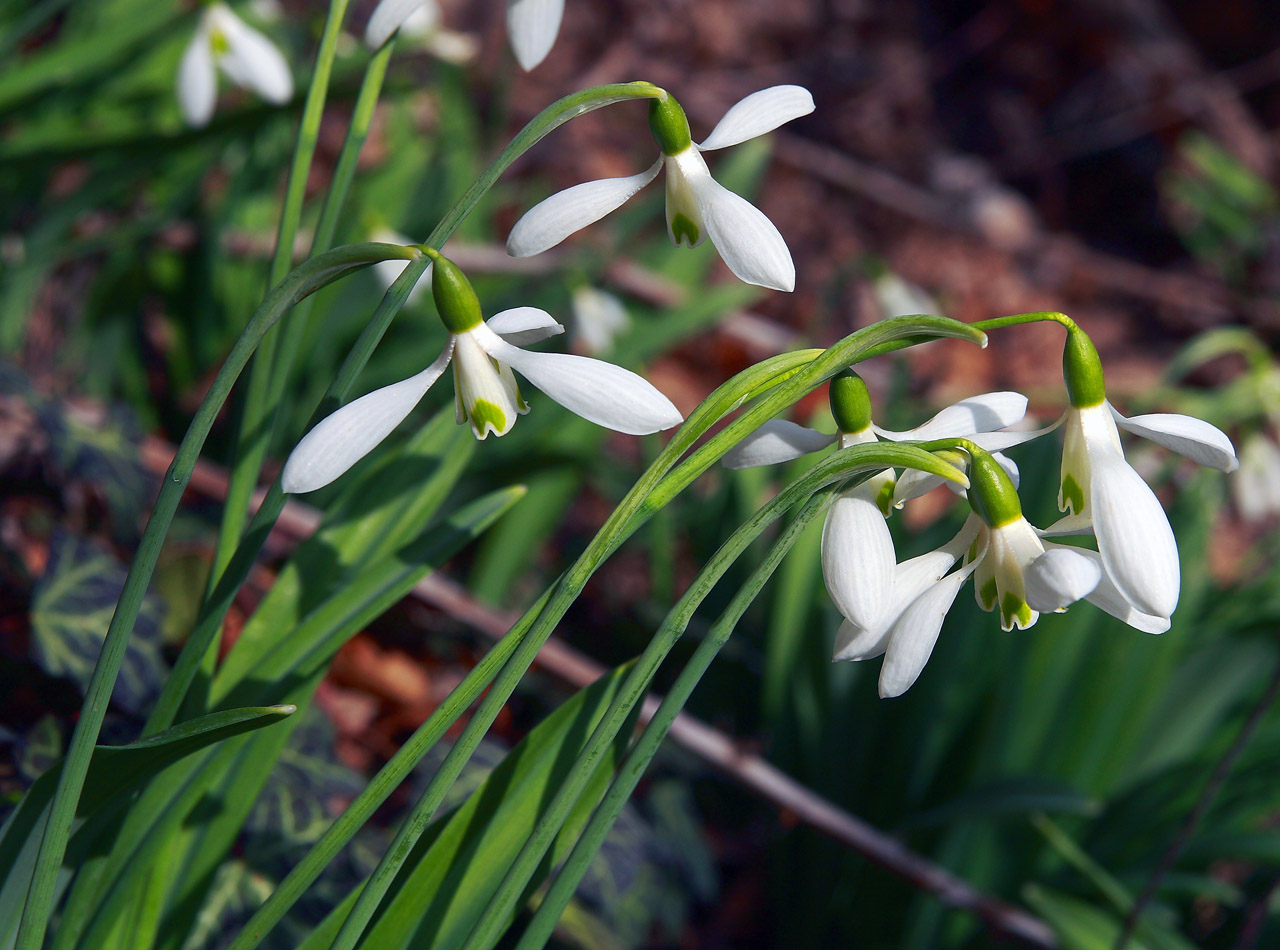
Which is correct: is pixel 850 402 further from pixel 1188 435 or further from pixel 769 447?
pixel 1188 435

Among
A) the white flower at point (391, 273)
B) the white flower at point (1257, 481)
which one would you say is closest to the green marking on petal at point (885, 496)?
the white flower at point (391, 273)

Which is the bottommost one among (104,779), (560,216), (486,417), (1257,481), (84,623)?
(1257,481)

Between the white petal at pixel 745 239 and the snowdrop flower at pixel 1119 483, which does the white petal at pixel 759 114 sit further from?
the snowdrop flower at pixel 1119 483

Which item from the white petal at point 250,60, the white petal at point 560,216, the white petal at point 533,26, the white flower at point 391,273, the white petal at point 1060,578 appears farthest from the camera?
the white flower at point 391,273

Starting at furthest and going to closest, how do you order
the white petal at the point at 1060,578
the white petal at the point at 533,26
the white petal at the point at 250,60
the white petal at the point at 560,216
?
1. the white petal at the point at 250,60
2. the white petal at the point at 533,26
3. the white petal at the point at 560,216
4. the white petal at the point at 1060,578

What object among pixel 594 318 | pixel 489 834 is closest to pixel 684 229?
pixel 489 834

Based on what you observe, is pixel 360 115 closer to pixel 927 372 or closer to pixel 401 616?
pixel 401 616

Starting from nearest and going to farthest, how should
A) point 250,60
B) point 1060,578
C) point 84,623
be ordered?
point 1060,578
point 84,623
point 250,60
